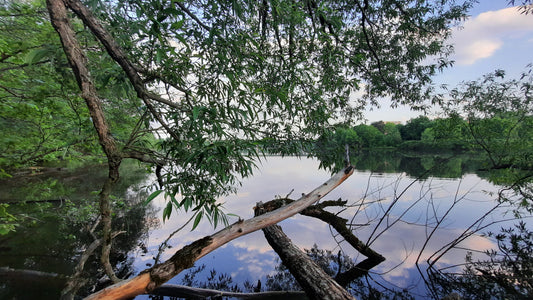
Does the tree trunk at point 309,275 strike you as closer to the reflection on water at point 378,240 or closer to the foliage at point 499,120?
the reflection on water at point 378,240

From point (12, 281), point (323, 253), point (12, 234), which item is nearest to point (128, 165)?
point (12, 234)

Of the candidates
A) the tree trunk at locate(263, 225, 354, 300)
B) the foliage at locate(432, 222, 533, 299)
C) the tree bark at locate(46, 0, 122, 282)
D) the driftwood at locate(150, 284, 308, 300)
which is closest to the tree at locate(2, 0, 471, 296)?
the tree bark at locate(46, 0, 122, 282)

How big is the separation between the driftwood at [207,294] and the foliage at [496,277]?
2693 millimetres

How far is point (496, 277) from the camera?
14.0 ft

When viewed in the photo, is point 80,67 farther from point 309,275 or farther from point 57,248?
point 57,248

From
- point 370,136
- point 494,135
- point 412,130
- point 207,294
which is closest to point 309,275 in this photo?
point 207,294

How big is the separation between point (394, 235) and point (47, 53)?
25.7 feet

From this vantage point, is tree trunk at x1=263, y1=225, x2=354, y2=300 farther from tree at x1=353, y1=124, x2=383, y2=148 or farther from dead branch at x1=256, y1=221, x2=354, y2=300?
tree at x1=353, y1=124, x2=383, y2=148

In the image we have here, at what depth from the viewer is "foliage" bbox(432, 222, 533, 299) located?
12.7 feet

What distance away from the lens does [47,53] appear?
56.1 inches

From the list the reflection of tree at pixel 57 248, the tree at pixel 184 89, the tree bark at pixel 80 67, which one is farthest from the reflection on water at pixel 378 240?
the tree bark at pixel 80 67

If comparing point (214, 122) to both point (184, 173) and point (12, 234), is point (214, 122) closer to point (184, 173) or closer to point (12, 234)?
point (184, 173)

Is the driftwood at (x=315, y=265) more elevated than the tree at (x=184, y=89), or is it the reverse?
the tree at (x=184, y=89)

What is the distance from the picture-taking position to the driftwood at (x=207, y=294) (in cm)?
344
